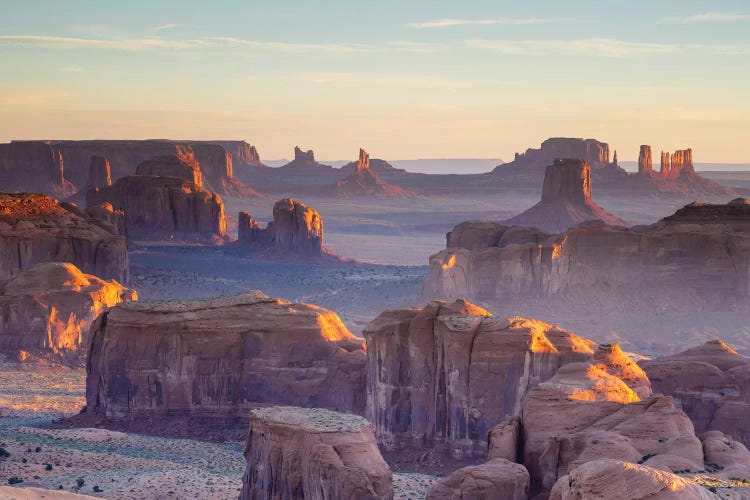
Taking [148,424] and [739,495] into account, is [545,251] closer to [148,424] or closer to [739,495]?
[148,424]

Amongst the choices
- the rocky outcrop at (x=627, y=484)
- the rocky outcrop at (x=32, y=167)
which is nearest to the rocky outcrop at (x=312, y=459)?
the rocky outcrop at (x=627, y=484)

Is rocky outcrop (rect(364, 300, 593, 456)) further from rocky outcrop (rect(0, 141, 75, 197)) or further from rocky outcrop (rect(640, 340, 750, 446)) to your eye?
rocky outcrop (rect(0, 141, 75, 197))

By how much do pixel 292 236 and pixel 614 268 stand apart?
37136 millimetres

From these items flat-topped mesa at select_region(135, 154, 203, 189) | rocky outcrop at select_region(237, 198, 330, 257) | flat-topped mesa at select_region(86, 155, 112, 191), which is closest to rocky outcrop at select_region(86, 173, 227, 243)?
rocky outcrop at select_region(237, 198, 330, 257)

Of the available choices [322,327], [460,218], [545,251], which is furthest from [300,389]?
[460,218]

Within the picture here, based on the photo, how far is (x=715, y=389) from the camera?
128ft

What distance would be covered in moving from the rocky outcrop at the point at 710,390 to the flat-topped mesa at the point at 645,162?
15757 cm

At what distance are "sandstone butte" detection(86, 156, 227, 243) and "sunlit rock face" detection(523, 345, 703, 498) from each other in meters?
83.7

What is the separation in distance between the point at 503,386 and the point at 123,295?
29.7 meters

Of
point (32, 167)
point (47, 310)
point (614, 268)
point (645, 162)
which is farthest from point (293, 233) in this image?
point (645, 162)

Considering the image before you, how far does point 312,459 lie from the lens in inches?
1134

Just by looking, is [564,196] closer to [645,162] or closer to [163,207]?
[163,207]

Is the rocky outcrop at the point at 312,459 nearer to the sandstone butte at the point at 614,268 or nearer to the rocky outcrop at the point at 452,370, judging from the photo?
the rocky outcrop at the point at 452,370

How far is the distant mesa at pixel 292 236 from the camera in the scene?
356ft
